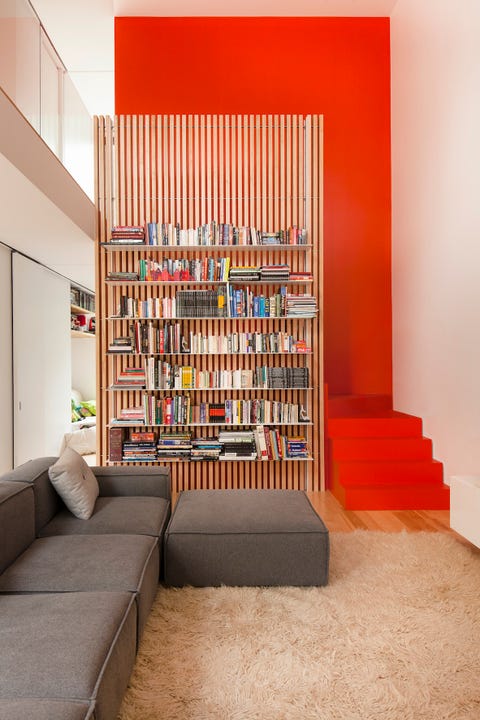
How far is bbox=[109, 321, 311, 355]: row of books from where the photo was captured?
4910mm

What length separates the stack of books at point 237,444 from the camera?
16.1 ft

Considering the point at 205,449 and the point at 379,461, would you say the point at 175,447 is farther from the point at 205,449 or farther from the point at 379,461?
the point at 379,461

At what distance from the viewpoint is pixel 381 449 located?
4914mm

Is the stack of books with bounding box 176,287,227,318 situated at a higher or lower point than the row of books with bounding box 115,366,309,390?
higher

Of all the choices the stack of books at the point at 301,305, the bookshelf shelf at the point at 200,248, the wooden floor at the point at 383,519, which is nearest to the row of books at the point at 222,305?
the stack of books at the point at 301,305

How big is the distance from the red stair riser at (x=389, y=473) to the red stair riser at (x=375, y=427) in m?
0.42

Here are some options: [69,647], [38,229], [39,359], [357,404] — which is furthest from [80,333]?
[69,647]

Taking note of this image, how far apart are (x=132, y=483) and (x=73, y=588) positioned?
144 centimetres

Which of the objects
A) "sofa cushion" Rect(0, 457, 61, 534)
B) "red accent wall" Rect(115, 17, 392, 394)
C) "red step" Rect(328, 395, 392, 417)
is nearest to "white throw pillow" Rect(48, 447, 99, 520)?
"sofa cushion" Rect(0, 457, 61, 534)

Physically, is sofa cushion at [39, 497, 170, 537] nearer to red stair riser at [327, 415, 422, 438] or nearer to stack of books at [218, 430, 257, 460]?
stack of books at [218, 430, 257, 460]

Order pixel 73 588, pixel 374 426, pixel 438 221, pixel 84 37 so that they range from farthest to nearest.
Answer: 1. pixel 84 37
2. pixel 374 426
3. pixel 438 221
4. pixel 73 588

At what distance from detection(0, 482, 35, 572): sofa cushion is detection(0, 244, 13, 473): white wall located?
10.7 ft

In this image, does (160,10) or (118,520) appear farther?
(160,10)

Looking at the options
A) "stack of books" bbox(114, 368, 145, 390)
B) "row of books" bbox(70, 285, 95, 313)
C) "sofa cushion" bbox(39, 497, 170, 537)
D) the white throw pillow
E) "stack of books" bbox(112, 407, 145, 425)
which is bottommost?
"sofa cushion" bbox(39, 497, 170, 537)
